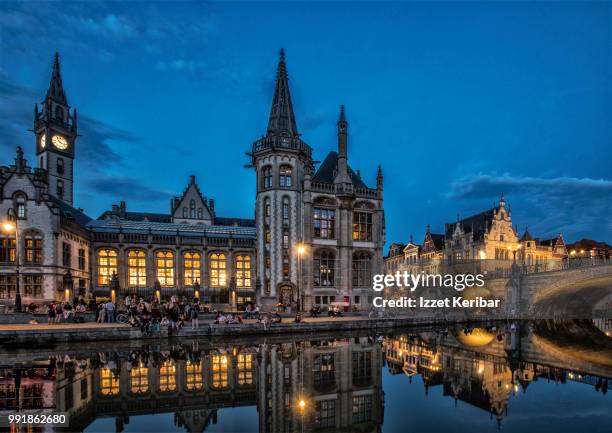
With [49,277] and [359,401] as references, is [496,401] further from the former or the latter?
[49,277]

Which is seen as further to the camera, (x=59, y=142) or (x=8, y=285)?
(x=59, y=142)

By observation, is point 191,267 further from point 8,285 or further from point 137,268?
point 8,285

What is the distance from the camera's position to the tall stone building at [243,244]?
3784 cm

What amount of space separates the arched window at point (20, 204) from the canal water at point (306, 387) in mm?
21886

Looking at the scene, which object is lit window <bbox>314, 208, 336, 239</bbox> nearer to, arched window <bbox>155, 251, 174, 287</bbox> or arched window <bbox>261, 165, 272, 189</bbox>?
arched window <bbox>261, 165, 272, 189</bbox>

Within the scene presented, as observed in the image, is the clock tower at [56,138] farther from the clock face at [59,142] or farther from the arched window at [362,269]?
the arched window at [362,269]

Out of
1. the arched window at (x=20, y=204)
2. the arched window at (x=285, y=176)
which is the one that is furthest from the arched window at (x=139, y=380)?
the arched window at (x=20, y=204)

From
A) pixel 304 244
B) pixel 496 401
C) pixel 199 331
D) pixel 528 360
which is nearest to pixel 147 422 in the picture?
pixel 496 401

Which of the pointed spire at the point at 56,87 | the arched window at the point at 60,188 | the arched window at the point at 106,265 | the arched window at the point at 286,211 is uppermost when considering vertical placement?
the pointed spire at the point at 56,87

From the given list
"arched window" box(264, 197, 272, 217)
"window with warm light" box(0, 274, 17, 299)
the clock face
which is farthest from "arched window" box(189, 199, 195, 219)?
"window with warm light" box(0, 274, 17, 299)

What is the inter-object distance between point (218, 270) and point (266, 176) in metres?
16.4

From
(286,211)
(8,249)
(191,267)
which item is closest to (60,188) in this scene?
(191,267)

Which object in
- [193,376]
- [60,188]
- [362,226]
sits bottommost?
[193,376]

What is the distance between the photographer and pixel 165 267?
167ft
